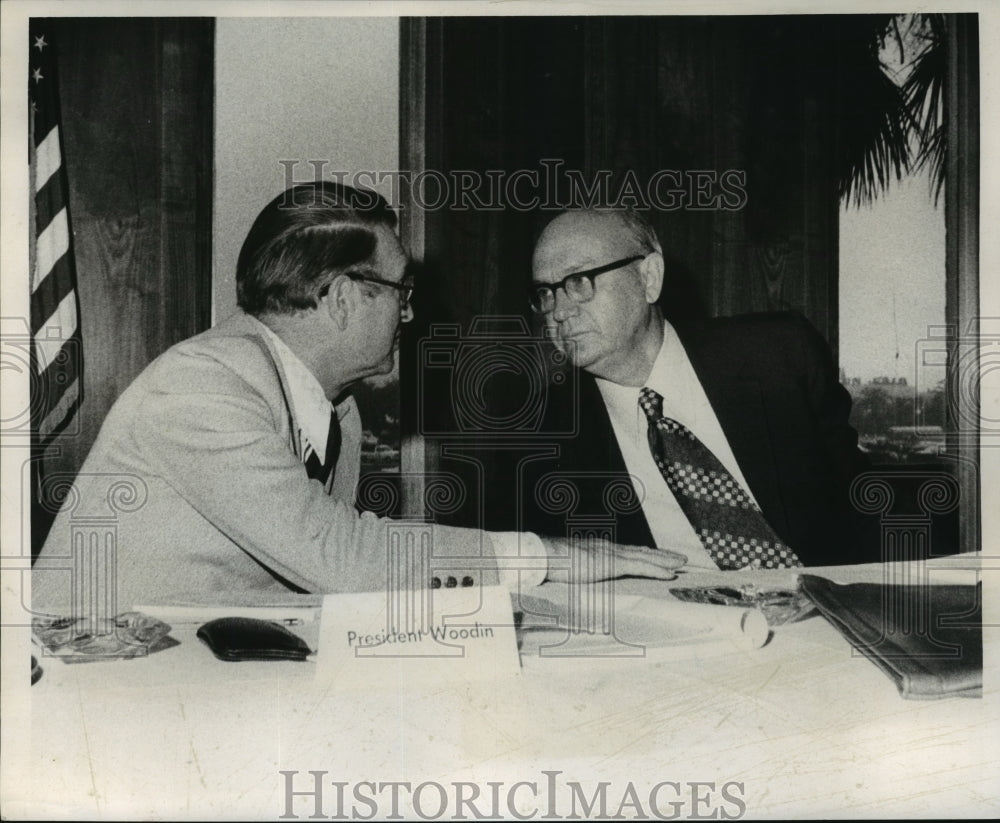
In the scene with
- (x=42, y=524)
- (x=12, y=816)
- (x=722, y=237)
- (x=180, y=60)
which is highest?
(x=180, y=60)

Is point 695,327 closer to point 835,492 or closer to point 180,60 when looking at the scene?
point 835,492

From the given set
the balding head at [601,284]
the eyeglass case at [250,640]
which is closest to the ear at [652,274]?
the balding head at [601,284]

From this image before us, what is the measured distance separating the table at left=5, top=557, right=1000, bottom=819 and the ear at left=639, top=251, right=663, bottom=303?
816mm

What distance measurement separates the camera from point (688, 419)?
284 cm

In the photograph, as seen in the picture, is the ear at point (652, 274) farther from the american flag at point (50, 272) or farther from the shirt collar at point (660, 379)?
the american flag at point (50, 272)

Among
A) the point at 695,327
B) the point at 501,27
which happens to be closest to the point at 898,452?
the point at 695,327

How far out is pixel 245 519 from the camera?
269 cm

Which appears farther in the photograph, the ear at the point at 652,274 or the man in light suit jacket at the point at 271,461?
the ear at the point at 652,274

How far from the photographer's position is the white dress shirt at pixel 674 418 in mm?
2801

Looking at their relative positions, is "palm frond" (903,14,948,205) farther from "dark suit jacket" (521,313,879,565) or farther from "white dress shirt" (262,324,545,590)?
"white dress shirt" (262,324,545,590)

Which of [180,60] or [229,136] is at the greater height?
[180,60]

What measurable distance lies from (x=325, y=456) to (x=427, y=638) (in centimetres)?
59

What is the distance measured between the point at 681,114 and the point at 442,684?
69.8 inches

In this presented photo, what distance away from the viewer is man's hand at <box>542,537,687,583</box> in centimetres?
277
